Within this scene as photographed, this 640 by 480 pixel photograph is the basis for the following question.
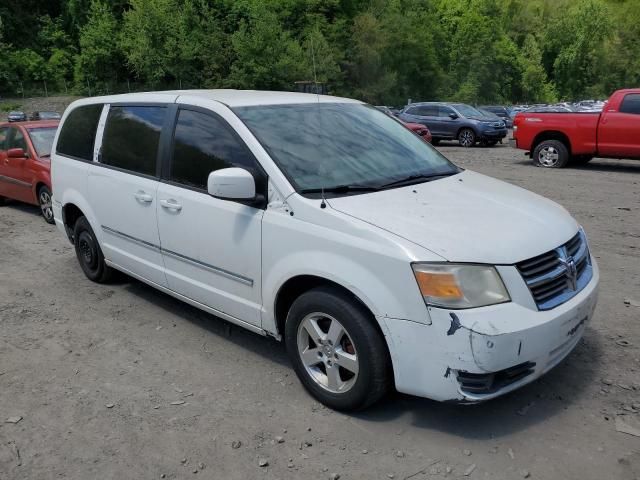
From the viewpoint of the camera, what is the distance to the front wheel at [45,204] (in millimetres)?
8555

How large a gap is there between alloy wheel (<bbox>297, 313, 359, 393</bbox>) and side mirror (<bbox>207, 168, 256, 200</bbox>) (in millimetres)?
812

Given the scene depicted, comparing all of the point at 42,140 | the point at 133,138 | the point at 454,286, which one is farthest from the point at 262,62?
the point at 454,286

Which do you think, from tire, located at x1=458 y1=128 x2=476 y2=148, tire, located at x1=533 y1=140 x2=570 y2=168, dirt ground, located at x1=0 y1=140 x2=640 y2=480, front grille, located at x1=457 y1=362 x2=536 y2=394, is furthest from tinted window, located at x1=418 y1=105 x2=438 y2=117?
front grille, located at x1=457 y1=362 x2=536 y2=394

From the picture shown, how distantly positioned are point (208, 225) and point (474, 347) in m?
1.93

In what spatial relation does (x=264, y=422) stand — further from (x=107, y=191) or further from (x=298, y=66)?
(x=298, y=66)

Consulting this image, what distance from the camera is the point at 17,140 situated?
29.7 feet

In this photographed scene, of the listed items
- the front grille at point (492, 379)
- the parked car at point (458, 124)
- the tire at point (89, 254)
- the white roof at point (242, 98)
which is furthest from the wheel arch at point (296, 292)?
the parked car at point (458, 124)

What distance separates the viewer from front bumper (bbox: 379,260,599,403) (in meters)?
2.81

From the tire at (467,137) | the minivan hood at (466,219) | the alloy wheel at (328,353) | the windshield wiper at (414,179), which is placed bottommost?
the tire at (467,137)

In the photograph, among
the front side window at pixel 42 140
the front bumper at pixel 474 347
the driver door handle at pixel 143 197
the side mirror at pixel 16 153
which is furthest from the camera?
the front side window at pixel 42 140

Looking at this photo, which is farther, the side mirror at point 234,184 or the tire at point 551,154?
the tire at point 551,154

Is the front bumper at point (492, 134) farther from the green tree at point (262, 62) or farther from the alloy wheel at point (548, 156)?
the green tree at point (262, 62)

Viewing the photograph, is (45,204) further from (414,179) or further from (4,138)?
(414,179)

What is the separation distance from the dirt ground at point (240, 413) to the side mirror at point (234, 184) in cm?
123
